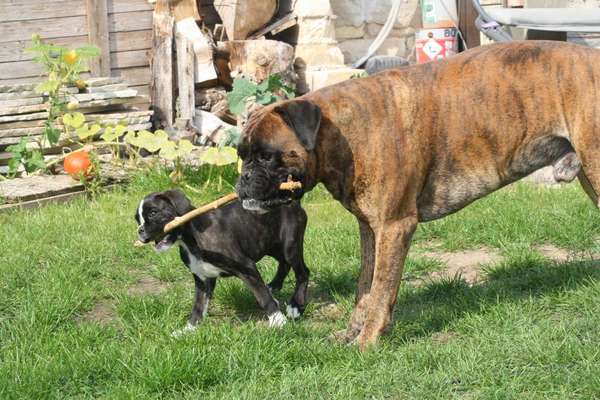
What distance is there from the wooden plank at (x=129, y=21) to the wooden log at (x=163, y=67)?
19 cm

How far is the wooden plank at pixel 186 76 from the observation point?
38.7 feet

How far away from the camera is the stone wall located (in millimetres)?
14750

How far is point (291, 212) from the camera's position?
6285 millimetres

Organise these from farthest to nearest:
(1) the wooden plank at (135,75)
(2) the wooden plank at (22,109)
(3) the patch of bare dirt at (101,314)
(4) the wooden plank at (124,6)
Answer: (1) the wooden plank at (135,75) → (4) the wooden plank at (124,6) → (2) the wooden plank at (22,109) → (3) the patch of bare dirt at (101,314)

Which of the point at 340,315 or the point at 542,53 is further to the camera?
the point at 340,315

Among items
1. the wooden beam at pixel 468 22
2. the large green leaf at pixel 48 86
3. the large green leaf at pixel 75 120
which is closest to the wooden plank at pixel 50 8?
the large green leaf at pixel 48 86

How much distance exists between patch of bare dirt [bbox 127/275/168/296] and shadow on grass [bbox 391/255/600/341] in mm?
1685

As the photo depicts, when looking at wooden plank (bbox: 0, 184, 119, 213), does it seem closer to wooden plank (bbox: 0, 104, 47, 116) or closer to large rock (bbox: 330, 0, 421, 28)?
wooden plank (bbox: 0, 104, 47, 116)

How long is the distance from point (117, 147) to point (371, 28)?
242 inches

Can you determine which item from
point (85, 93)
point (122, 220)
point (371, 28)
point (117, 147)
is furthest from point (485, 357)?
point (371, 28)

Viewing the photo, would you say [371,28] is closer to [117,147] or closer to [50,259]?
[117,147]

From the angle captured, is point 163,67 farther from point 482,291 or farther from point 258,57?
point 482,291

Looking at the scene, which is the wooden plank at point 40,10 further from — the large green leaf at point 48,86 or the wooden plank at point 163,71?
the large green leaf at point 48,86

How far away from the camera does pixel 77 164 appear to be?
954cm
